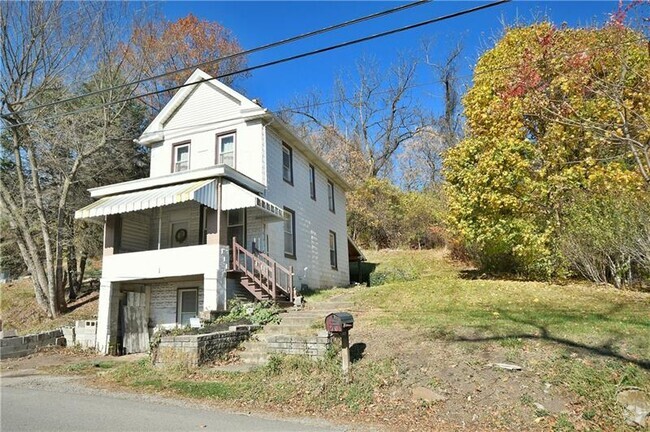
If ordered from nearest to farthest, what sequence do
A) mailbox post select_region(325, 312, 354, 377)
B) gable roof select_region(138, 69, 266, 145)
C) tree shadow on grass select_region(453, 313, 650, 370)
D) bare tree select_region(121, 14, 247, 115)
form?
tree shadow on grass select_region(453, 313, 650, 370) → mailbox post select_region(325, 312, 354, 377) → gable roof select_region(138, 69, 266, 145) → bare tree select_region(121, 14, 247, 115)

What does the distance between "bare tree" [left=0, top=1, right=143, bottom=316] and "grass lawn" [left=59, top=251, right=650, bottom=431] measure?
8037 millimetres

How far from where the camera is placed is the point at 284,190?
52.4ft

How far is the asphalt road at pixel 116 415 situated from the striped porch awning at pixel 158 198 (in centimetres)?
545

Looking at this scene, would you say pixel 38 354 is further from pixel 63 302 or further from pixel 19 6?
pixel 19 6

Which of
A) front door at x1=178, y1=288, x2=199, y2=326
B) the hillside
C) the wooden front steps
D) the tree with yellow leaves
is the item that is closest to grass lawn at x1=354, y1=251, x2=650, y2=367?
the wooden front steps

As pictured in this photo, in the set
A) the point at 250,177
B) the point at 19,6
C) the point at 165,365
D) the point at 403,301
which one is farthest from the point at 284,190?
the point at 19,6

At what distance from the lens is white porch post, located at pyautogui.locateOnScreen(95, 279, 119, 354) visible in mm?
13051

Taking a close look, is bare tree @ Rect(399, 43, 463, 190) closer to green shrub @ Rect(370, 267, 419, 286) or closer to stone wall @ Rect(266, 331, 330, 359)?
green shrub @ Rect(370, 267, 419, 286)

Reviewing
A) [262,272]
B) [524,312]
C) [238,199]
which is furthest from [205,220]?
[524,312]

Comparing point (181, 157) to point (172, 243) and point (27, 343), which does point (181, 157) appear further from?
point (27, 343)

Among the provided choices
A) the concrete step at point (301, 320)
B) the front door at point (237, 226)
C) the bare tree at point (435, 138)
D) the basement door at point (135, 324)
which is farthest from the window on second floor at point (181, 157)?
the bare tree at point (435, 138)

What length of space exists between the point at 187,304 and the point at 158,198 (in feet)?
12.9

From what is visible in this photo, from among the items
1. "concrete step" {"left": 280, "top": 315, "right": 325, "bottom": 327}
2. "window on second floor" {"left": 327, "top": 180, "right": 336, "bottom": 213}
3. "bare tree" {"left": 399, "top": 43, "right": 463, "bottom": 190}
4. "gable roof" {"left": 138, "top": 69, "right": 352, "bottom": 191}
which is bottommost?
"concrete step" {"left": 280, "top": 315, "right": 325, "bottom": 327}

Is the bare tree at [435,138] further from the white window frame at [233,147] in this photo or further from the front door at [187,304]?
the front door at [187,304]
